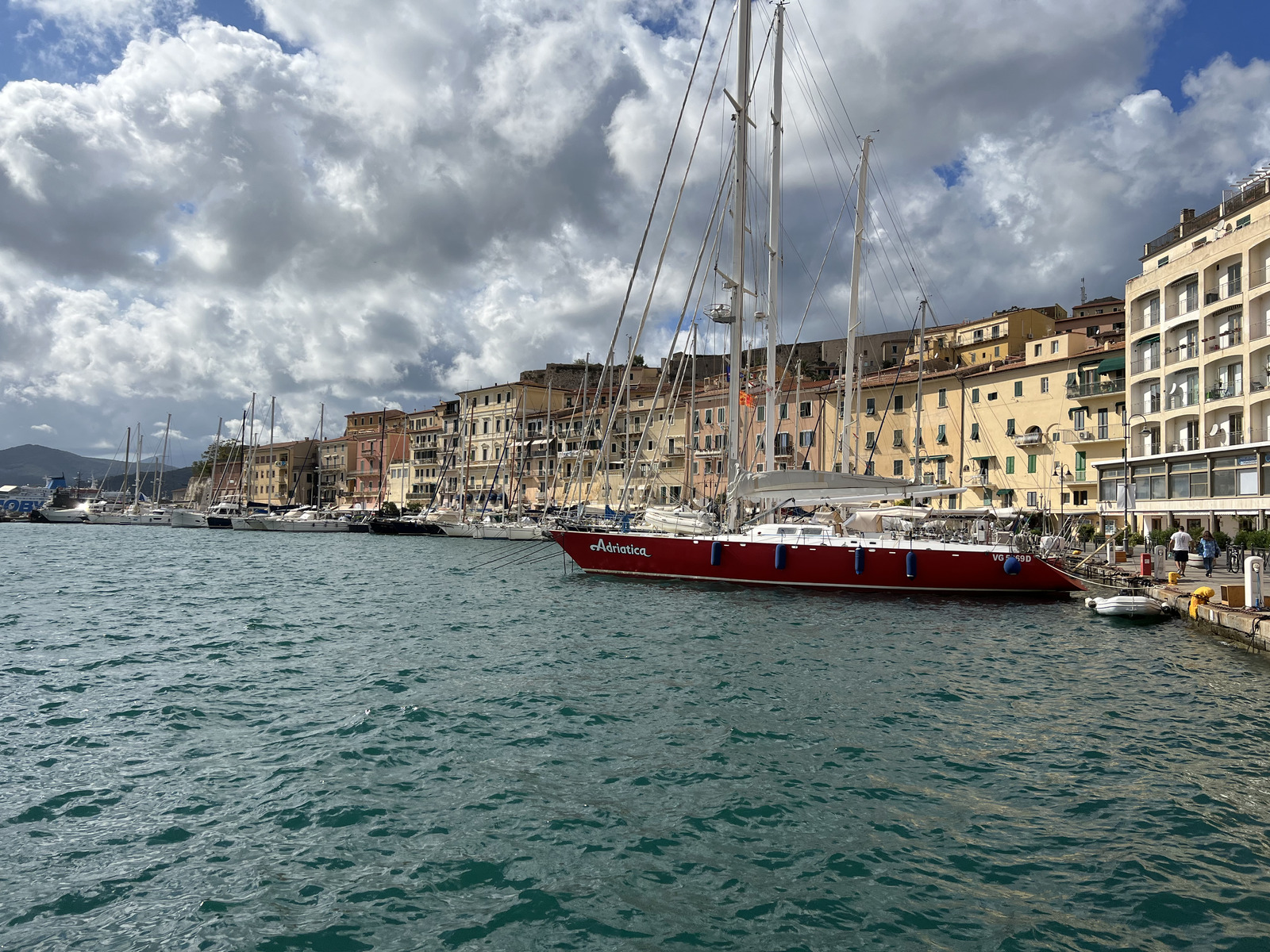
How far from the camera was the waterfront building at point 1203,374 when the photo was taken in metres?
36.0

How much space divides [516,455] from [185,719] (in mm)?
75742

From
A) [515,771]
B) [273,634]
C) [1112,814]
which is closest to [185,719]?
[515,771]

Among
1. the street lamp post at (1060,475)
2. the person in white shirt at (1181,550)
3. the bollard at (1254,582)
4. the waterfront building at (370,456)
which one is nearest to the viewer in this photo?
the bollard at (1254,582)

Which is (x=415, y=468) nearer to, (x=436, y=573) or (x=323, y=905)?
(x=436, y=573)

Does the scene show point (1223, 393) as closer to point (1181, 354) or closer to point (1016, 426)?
point (1181, 354)

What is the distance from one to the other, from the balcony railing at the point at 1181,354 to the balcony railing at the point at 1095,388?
2.98m

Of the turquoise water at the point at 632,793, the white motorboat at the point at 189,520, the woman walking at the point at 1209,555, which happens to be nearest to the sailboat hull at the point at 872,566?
the woman walking at the point at 1209,555

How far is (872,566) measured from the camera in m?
25.5

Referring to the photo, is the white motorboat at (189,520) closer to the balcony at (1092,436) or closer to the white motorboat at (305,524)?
the white motorboat at (305,524)

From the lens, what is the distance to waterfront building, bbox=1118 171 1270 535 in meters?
36.0

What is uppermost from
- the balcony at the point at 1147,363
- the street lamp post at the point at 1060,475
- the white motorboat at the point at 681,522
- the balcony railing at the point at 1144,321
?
the balcony railing at the point at 1144,321

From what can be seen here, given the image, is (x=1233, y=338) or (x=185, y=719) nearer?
(x=185, y=719)

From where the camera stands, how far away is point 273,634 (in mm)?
18406

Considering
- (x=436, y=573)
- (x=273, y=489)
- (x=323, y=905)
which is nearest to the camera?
(x=323, y=905)
